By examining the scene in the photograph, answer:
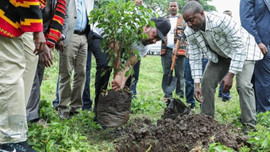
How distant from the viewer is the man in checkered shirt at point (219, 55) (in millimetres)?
3996

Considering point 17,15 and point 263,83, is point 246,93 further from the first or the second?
point 17,15

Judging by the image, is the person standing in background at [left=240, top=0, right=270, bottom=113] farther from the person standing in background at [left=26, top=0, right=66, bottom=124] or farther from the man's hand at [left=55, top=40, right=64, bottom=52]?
the person standing in background at [left=26, top=0, right=66, bottom=124]

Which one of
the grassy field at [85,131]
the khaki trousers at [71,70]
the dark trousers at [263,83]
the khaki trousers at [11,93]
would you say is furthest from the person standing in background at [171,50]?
the khaki trousers at [11,93]

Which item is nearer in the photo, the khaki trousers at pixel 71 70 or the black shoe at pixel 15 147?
the black shoe at pixel 15 147

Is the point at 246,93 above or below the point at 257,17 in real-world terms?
below

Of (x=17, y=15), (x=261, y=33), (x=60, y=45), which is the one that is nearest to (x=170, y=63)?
(x=261, y=33)

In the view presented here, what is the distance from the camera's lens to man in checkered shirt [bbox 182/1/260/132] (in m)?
4.00

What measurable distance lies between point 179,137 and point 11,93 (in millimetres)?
1837

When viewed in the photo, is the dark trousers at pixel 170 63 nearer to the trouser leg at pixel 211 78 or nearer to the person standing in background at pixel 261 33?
the person standing in background at pixel 261 33

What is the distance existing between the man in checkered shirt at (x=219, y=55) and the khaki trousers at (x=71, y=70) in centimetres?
150

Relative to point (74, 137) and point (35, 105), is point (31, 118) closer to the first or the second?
point (35, 105)

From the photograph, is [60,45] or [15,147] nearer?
[15,147]

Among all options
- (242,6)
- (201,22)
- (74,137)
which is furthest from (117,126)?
(242,6)

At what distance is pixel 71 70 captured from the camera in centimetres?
457
